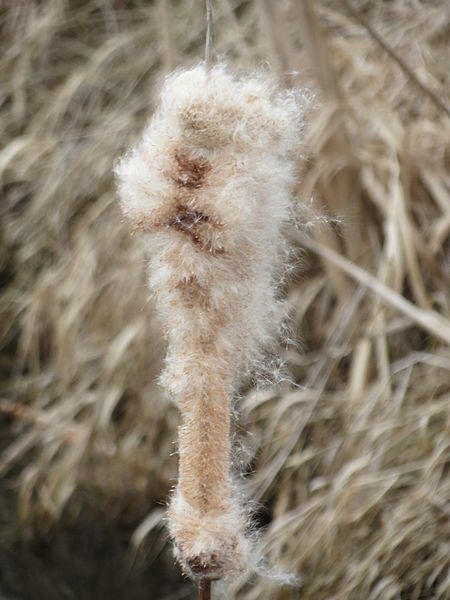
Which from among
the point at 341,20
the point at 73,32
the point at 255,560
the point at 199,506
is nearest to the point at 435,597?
the point at 255,560

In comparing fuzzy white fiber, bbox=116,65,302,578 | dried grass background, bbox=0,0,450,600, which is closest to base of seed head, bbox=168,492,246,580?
fuzzy white fiber, bbox=116,65,302,578

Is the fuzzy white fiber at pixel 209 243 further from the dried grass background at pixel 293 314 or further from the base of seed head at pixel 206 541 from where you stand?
the dried grass background at pixel 293 314

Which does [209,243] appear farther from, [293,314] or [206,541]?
[293,314]

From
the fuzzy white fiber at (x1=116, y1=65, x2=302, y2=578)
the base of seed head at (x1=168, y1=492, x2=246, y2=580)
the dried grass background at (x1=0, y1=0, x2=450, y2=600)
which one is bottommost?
the dried grass background at (x1=0, y1=0, x2=450, y2=600)

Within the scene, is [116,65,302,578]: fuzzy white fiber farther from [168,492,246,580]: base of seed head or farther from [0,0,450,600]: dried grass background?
[0,0,450,600]: dried grass background

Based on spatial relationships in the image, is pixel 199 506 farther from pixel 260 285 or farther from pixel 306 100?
pixel 306 100
